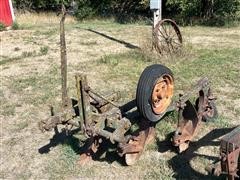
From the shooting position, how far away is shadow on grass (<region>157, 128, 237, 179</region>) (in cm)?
521

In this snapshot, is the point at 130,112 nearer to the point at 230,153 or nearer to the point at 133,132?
the point at 133,132

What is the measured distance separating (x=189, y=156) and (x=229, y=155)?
1.58 m

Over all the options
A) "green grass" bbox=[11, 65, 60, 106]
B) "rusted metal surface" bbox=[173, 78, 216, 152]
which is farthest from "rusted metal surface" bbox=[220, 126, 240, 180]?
"green grass" bbox=[11, 65, 60, 106]

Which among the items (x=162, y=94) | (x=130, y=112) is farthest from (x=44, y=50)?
(x=162, y=94)

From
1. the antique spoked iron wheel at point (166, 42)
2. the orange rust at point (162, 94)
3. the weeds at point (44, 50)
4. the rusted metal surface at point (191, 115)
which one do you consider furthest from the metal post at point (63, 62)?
the weeds at point (44, 50)

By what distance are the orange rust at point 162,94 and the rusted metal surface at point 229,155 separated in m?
1.22

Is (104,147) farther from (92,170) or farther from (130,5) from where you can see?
(130,5)

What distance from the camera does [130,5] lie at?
22.0 m

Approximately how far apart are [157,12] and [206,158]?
5.26m

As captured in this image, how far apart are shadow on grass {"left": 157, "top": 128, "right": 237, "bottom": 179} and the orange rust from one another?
0.68 meters

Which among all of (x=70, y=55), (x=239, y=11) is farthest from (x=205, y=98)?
(x=239, y=11)

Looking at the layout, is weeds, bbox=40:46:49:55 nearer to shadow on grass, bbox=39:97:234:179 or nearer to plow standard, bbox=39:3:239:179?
shadow on grass, bbox=39:97:234:179

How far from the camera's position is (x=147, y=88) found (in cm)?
503

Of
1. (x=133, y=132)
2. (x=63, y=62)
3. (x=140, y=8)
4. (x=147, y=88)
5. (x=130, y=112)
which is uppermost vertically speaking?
(x=63, y=62)
